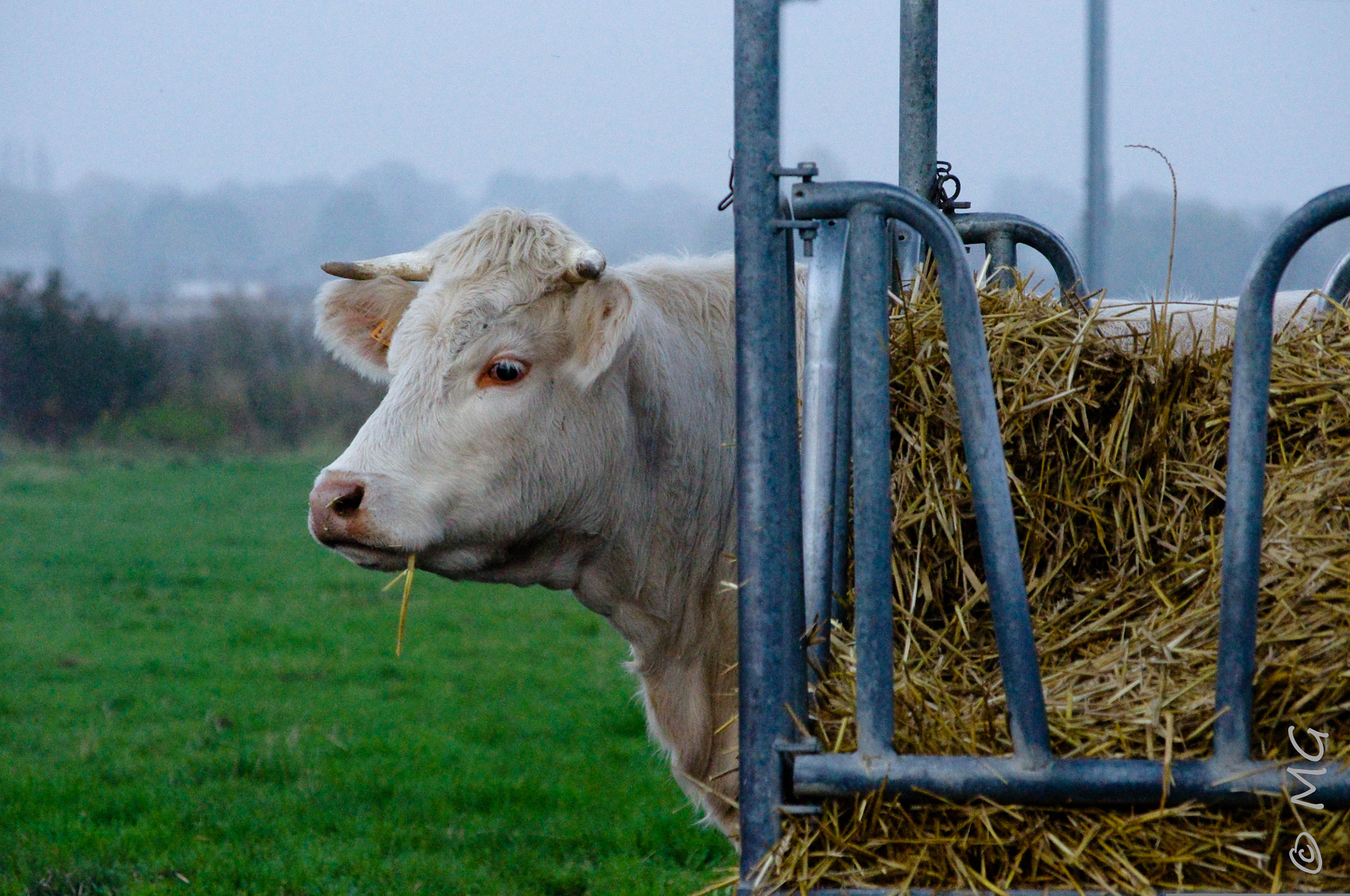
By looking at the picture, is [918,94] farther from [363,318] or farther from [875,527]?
[363,318]

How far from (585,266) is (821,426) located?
0.96 metres

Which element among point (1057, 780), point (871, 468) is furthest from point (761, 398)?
point (1057, 780)

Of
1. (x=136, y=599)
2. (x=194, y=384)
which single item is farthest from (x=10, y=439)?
(x=136, y=599)

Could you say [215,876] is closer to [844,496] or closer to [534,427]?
[534,427]

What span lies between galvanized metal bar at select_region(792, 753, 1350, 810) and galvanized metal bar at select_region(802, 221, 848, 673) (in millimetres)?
233

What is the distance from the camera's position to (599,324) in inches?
106

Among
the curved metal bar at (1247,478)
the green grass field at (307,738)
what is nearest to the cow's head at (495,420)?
the green grass field at (307,738)

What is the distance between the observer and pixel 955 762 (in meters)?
1.62

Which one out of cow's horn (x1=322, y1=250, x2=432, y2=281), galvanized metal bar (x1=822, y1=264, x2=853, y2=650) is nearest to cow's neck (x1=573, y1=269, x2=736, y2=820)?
cow's horn (x1=322, y1=250, x2=432, y2=281)

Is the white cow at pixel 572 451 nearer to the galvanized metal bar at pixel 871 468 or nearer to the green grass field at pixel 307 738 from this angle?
the green grass field at pixel 307 738

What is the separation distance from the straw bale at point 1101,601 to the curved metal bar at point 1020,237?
360 mm

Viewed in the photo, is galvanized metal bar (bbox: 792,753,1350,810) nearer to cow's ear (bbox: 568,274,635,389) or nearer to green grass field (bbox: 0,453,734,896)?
green grass field (bbox: 0,453,734,896)

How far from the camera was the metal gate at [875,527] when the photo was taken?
1.60m

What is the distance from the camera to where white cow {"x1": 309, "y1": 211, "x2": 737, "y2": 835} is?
2.61 m
